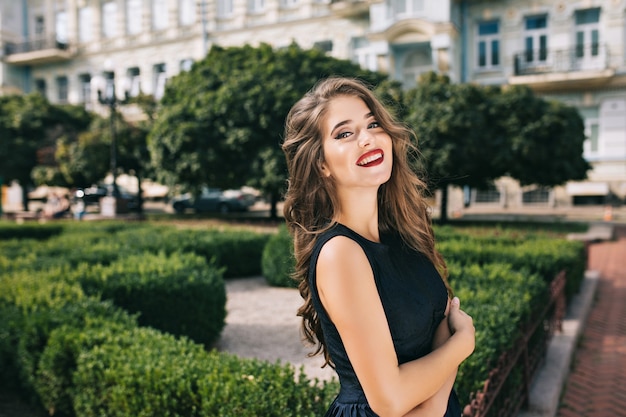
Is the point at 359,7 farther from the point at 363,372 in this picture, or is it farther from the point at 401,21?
the point at 363,372

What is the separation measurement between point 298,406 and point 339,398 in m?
1.34

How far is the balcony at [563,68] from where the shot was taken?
22.9 metres

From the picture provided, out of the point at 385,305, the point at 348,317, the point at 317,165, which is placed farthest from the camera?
the point at 317,165

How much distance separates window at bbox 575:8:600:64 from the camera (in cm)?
2352

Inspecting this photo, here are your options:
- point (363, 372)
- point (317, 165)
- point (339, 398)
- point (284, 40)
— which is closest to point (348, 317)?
point (363, 372)

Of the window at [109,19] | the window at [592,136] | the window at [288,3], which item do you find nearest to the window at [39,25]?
the window at [109,19]

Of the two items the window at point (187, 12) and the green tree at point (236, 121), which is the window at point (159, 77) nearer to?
the window at point (187, 12)

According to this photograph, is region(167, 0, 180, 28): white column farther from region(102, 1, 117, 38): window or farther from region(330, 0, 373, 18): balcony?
region(330, 0, 373, 18): balcony

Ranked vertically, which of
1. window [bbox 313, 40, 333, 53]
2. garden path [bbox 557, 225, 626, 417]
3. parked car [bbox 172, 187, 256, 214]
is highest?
window [bbox 313, 40, 333, 53]

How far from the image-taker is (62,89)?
3659 centimetres

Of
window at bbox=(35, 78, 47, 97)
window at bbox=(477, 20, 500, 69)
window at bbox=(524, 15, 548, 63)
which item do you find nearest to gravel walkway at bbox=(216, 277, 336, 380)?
window at bbox=(524, 15, 548, 63)

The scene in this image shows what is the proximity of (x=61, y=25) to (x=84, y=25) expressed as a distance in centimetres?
289

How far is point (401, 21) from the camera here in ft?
78.9

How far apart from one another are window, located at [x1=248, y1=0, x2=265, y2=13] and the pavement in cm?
2515
